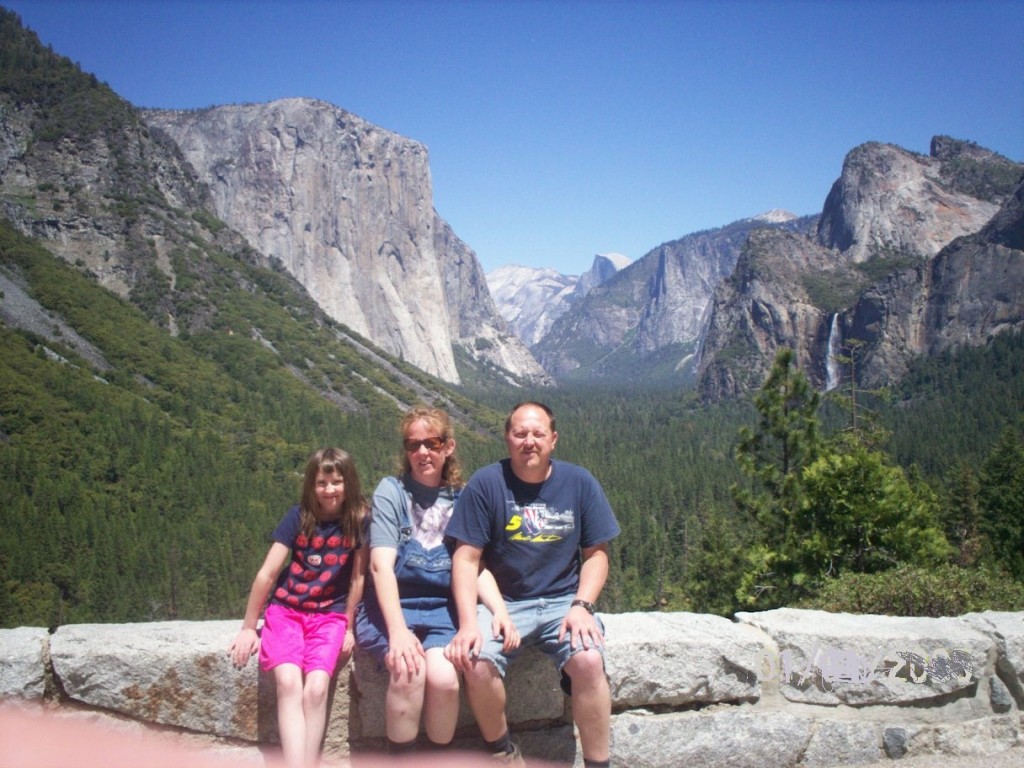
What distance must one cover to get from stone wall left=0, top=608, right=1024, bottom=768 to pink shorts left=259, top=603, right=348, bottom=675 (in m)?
0.17

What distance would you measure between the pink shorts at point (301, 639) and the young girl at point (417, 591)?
5.7 inches

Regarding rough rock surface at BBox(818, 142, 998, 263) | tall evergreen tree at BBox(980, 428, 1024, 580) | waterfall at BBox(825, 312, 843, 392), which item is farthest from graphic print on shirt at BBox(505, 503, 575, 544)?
rough rock surface at BBox(818, 142, 998, 263)

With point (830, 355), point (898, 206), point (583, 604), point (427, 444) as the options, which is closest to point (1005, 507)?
point (583, 604)

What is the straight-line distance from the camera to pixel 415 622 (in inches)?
146

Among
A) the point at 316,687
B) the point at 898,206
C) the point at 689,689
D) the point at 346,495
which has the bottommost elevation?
the point at 689,689

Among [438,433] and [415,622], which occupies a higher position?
[438,433]

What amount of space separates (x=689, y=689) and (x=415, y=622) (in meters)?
1.63

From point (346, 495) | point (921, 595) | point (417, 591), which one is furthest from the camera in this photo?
point (921, 595)

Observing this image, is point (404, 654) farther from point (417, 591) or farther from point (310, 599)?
point (310, 599)

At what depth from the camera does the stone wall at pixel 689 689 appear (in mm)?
3688

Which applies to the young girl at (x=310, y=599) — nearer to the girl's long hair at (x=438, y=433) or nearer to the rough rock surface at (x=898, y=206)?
the girl's long hair at (x=438, y=433)

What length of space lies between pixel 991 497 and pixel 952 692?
29.9 meters

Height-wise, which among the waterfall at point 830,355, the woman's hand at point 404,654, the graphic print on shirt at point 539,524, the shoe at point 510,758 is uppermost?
the waterfall at point 830,355

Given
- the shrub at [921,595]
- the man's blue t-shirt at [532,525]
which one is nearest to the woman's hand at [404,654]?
the man's blue t-shirt at [532,525]
